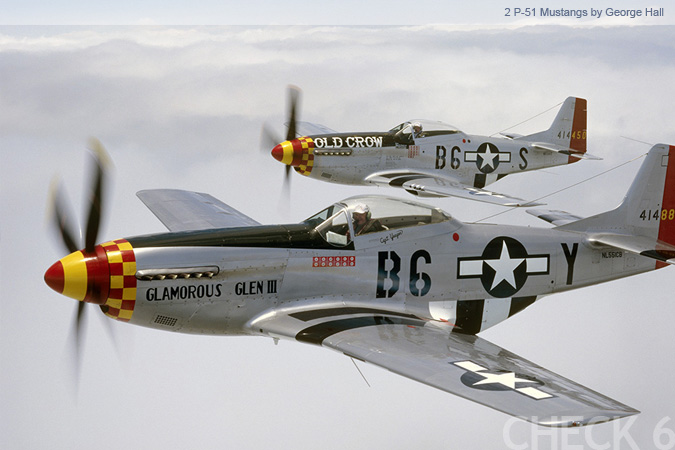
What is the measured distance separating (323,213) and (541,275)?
2.55 metres

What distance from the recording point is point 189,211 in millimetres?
11133

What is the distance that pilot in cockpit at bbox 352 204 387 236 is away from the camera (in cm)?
916

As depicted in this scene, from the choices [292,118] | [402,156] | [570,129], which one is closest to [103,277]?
[292,118]

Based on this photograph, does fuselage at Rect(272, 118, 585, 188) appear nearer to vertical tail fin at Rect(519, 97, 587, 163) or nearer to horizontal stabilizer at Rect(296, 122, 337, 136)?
horizontal stabilizer at Rect(296, 122, 337, 136)

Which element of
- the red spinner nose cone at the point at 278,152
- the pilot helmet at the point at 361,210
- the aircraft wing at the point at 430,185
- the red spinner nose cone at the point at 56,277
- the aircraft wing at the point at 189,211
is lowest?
the red spinner nose cone at the point at 56,277

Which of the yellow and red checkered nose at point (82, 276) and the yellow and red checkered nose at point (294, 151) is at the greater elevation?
the yellow and red checkered nose at point (294, 151)

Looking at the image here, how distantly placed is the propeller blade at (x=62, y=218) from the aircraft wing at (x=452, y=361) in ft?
6.19

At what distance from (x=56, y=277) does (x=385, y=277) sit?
3179mm

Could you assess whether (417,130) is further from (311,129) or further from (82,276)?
(82,276)

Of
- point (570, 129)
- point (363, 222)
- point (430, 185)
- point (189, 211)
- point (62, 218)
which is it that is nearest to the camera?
point (62, 218)

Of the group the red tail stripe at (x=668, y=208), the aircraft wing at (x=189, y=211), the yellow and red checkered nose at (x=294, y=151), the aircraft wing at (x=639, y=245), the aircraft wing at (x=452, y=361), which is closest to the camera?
the aircraft wing at (x=452, y=361)

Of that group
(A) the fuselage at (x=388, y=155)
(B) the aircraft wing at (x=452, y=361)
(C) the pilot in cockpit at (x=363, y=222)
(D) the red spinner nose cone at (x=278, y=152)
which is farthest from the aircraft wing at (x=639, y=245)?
(D) the red spinner nose cone at (x=278, y=152)

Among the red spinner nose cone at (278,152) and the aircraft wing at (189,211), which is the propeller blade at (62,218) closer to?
the aircraft wing at (189,211)

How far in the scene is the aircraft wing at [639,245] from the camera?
9961 millimetres
